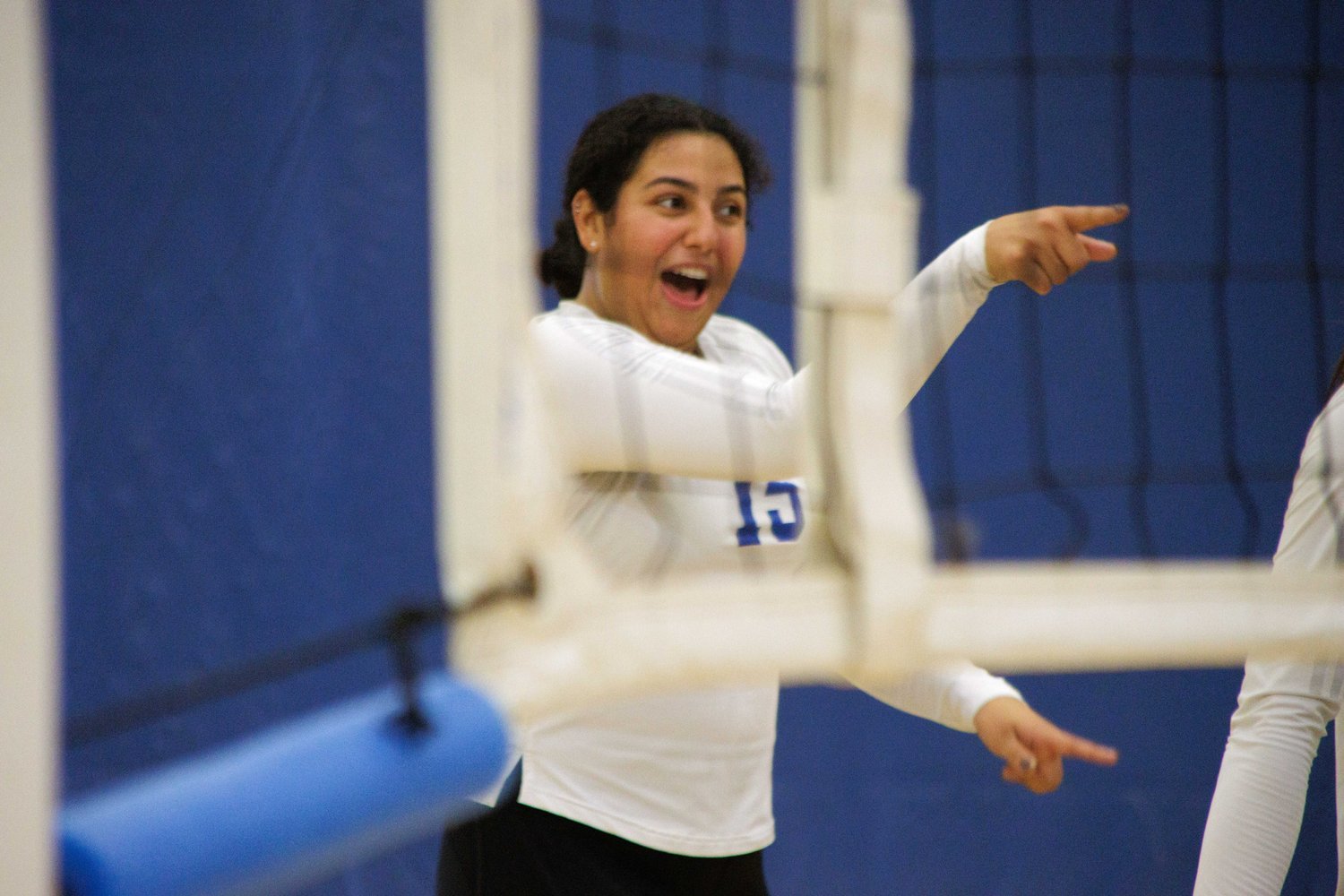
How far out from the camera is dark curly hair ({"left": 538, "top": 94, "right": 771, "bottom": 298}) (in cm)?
147

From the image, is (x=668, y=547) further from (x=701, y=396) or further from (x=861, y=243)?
(x=861, y=243)

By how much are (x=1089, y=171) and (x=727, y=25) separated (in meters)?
0.78

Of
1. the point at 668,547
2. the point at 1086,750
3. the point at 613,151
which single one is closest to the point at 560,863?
the point at 668,547

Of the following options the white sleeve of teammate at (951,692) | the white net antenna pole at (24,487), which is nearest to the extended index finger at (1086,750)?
the white sleeve of teammate at (951,692)

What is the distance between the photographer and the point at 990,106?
9.50 ft

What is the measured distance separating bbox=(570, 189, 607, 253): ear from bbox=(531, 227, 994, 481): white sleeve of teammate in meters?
0.37

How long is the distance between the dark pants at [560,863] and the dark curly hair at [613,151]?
57 cm

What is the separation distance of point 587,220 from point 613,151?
8 cm

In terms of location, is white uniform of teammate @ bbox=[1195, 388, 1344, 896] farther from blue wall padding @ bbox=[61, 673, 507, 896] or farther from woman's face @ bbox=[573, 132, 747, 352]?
blue wall padding @ bbox=[61, 673, 507, 896]

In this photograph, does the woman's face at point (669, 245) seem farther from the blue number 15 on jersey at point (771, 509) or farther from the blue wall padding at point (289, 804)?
the blue wall padding at point (289, 804)

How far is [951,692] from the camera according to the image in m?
1.31

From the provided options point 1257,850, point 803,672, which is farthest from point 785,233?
point 803,672

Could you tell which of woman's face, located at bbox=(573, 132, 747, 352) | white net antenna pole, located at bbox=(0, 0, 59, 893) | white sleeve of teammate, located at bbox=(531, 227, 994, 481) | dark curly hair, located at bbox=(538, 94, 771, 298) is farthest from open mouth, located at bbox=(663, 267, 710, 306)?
white net antenna pole, located at bbox=(0, 0, 59, 893)

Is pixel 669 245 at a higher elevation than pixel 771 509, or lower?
higher
